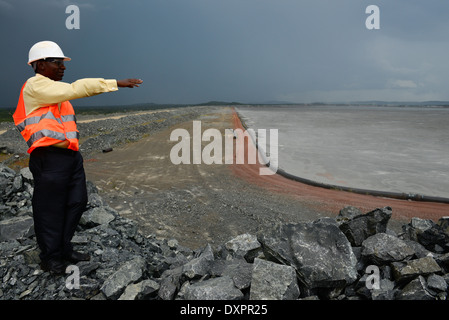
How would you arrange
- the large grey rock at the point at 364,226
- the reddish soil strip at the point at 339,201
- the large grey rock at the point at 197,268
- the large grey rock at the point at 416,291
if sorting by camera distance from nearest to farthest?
the large grey rock at the point at 416,291 → the large grey rock at the point at 197,268 → the large grey rock at the point at 364,226 → the reddish soil strip at the point at 339,201

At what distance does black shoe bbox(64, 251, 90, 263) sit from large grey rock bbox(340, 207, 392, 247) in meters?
3.79

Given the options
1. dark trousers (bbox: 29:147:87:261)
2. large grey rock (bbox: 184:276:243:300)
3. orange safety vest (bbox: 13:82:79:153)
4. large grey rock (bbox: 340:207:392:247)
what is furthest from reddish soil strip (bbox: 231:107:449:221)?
orange safety vest (bbox: 13:82:79:153)

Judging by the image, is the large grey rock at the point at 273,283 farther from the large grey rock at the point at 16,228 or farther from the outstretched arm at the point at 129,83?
the large grey rock at the point at 16,228

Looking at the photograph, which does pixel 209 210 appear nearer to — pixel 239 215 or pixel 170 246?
pixel 239 215

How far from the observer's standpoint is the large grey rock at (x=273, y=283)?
286cm

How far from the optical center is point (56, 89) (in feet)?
8.57

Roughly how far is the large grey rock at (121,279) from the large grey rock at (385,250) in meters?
2.89

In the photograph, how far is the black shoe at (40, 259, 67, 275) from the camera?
10.3 feet

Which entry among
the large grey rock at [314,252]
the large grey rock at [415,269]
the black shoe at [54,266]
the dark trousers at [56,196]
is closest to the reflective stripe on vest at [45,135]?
the dark trousers at [56,196]

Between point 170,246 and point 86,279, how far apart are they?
2263mm

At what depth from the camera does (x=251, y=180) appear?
1074 cm

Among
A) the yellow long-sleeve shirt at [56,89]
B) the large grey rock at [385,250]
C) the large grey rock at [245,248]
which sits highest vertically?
the yellow long-sleeve shirt at [56,89]

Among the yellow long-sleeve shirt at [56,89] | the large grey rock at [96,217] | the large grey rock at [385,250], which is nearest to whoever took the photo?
the yellow long-sleeve shirt at [56,89]
